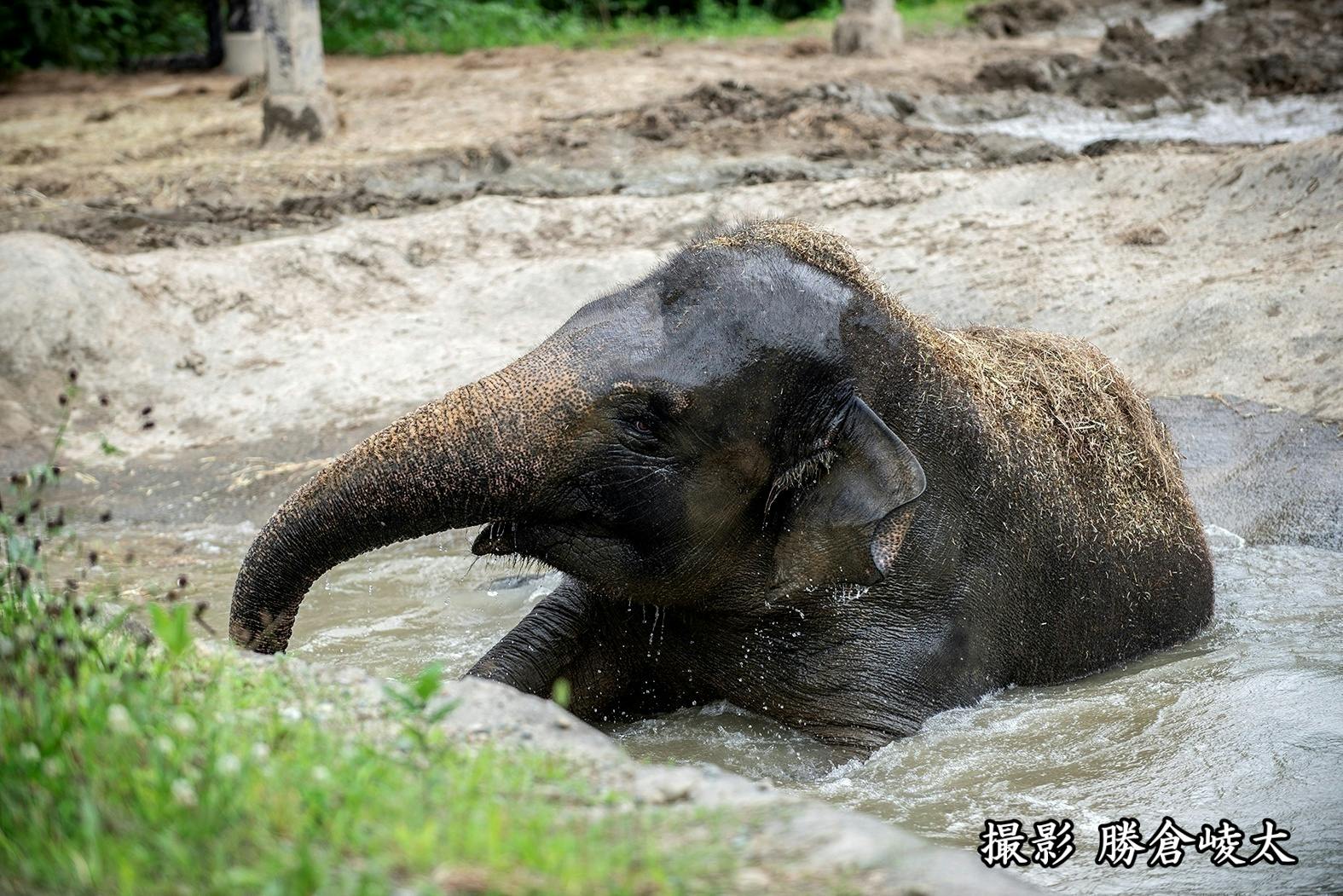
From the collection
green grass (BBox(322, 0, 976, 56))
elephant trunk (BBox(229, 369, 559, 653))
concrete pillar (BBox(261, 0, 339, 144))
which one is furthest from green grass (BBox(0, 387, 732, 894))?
green grass (BBox(322, 0, 976, 56))

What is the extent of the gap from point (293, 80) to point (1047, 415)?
926 cm

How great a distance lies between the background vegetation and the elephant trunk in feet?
47.5

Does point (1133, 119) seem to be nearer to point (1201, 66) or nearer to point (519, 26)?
point (1201, 66)

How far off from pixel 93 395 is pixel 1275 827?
6804 millimetres

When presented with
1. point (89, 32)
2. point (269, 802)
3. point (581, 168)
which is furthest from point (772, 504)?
point (89, 32)

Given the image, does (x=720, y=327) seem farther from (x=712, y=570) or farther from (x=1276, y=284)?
(x=1276, y=284)

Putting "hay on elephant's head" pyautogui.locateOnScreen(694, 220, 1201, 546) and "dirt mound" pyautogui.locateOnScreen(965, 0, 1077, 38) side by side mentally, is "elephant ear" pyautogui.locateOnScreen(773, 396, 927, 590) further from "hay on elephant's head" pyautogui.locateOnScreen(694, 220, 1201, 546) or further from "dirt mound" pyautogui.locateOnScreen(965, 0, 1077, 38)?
"dirt mound" pyautogui.locateOnScreen(965, 0, 1077, 38)

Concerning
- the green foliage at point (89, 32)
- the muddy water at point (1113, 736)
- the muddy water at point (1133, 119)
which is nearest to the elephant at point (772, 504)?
the muddy water at point (1113, 736)

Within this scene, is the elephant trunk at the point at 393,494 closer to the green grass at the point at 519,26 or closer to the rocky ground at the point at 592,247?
the rocky ground at the point at 592,247

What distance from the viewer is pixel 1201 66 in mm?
14031

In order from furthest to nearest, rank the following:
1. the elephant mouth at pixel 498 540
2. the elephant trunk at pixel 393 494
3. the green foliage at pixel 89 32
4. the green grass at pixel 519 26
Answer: the green foliage at pixel 89 32
the green grass at pixel 519 26
the elephant mouth at pixel 498 540
the elephant trunk at pixel 393 494

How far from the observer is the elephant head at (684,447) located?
4281mm

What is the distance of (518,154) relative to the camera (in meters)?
11.8

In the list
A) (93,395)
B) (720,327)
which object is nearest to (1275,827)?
(720,327)
